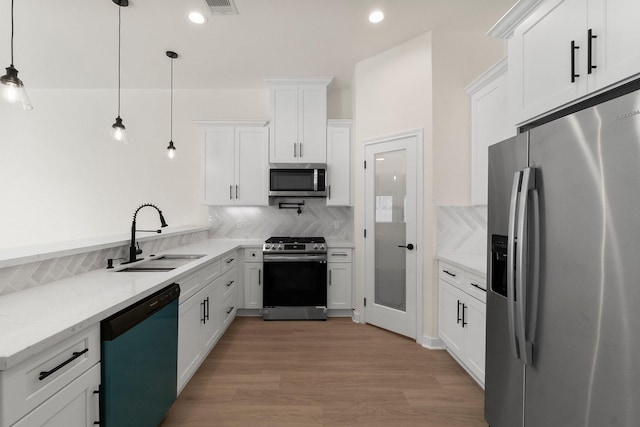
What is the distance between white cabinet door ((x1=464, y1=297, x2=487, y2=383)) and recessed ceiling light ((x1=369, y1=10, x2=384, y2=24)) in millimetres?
2608

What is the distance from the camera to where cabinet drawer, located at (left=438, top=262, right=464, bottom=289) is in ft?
8.38

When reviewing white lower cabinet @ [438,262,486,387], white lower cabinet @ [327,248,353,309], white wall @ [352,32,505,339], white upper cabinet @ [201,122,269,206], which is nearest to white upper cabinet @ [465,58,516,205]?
white wall @ [352,32,505,339]

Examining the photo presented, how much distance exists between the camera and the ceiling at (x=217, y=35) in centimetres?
264

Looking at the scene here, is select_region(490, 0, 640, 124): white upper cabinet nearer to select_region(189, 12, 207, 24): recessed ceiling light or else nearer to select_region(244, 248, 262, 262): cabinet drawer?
select_region(189, 12, 207, 24): recessed ceiling light

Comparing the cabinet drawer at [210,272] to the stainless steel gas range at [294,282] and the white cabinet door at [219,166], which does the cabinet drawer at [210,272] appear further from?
the white cabinet door at [219,166]

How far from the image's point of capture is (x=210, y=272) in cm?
279

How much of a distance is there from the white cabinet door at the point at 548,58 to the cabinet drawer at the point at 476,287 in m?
1.16

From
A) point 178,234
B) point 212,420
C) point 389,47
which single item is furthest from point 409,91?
point 212,420

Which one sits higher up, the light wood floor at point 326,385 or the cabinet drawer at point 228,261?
the cabinet drawer at point 228,261

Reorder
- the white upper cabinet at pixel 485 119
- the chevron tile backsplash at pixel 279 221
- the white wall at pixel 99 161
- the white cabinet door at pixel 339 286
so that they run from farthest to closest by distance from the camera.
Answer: the chevron tile backsplash at pixel 279 221, the white wall at pixel 99 161, the white cabinet door at pixel 339 286, the white upper cabinet at pixel 485 119

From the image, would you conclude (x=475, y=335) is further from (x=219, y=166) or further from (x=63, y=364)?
(x=219, y=166)

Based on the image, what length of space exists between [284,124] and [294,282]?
6.78 feet

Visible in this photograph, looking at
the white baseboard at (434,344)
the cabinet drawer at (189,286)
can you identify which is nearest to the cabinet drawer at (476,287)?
the white baseboard at (434,344)

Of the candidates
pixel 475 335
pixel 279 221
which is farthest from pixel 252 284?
pixel 475 335
